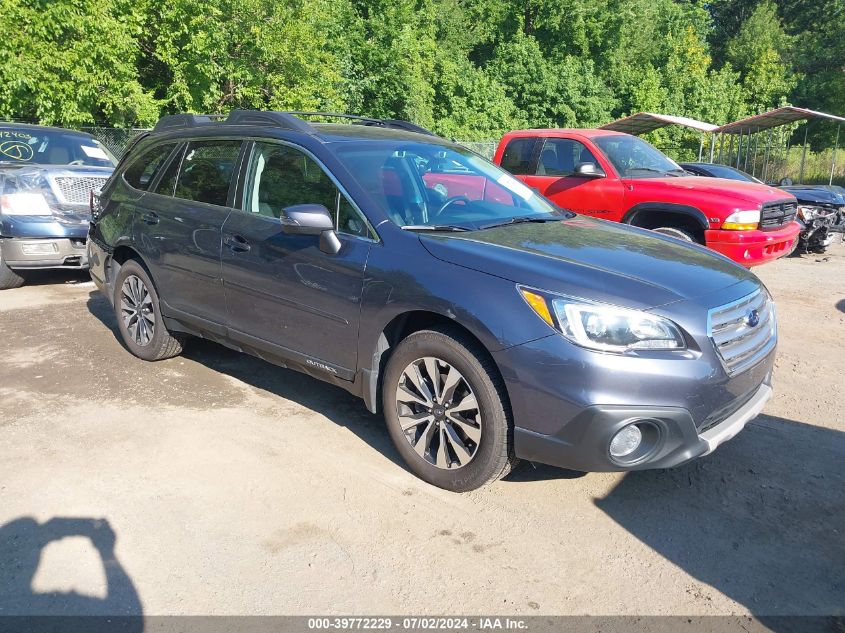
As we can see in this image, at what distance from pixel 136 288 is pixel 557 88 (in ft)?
90.4

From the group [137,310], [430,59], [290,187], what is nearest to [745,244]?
[290,187]

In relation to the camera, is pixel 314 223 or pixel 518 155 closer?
pixel 314 223

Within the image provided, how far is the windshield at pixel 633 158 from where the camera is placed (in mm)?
8492

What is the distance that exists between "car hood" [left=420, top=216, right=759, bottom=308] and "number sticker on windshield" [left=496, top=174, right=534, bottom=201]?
64cm

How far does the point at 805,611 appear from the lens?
276 centimetres

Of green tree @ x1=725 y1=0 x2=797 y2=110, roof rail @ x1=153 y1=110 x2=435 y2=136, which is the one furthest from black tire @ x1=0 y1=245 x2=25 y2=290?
green tree @ x1=725 y1=0 x2=797 y2=110

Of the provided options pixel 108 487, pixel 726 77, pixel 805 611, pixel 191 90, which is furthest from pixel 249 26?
pixel 726 77

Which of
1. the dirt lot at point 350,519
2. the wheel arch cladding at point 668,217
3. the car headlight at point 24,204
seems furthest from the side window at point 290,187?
the wheel arch cladding at point 668,217

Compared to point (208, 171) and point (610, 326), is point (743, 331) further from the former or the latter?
point (208, 171)

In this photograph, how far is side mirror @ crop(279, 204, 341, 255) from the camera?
3.74m

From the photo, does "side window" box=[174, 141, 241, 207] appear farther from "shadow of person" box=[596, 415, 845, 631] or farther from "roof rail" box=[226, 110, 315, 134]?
"shadow of person" box=[596, 415, 845, 631]

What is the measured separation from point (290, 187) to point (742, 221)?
17.1 feet

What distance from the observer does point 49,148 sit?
872 centimetres

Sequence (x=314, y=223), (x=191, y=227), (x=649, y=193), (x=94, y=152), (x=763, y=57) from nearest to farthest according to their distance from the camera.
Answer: (x=314, y=223) → (x=191, y=227) → (x=649, y=193) → (x=94, y=152) → (x=763, y=57)
